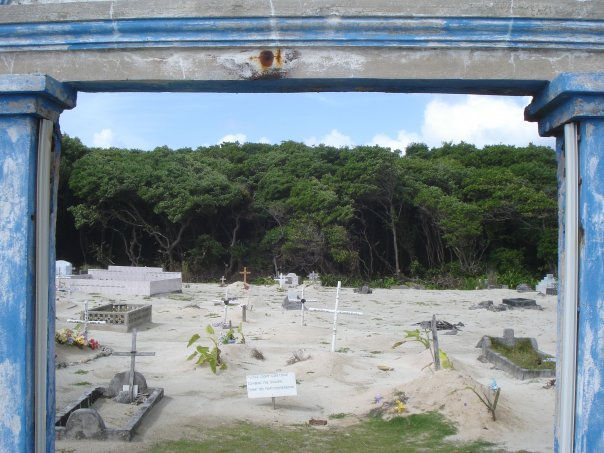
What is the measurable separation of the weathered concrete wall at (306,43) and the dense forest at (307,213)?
23.3m

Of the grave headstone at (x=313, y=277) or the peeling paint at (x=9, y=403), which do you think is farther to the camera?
the grave headstone at (x=313, y=277)

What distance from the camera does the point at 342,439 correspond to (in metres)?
7.21

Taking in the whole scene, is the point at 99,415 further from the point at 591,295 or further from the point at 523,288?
the point at 523,288

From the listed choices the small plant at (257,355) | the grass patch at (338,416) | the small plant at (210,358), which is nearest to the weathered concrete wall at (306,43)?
the grass patch at (338,416)

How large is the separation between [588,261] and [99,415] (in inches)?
222

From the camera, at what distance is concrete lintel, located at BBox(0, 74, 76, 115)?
3207 millimetres

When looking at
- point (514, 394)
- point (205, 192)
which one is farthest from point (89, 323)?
point (205, 192)

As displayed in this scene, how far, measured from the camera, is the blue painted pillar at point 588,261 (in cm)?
310

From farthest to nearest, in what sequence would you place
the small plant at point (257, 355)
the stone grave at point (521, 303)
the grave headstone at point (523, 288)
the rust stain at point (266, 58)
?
the grave headstone at point (523, 288), the stone grave at point (521, 303), the small plant at point (257, 355), the rust stain at point (266, 58)

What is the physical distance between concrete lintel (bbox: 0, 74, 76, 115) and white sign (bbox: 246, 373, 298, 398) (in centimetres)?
550

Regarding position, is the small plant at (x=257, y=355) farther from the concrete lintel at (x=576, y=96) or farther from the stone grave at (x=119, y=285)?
the stone grave at (x=119, y=285)

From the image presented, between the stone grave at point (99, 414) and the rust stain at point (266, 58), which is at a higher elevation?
the rust stain at point (266, 58)

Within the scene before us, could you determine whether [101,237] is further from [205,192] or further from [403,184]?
[403,184]

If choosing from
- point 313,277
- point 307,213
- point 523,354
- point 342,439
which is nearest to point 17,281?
point 342,439
